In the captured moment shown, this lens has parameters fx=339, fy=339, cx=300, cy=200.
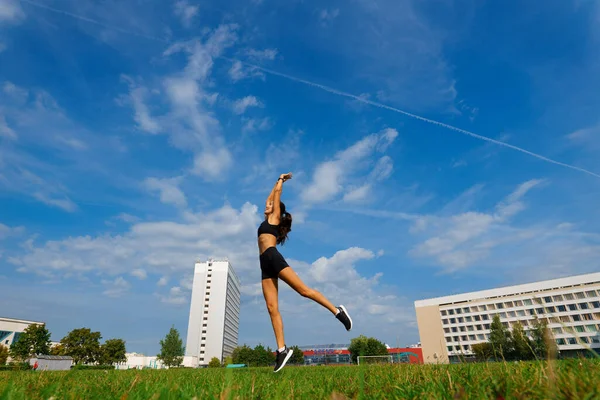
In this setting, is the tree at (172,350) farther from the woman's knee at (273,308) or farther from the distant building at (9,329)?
the woman's knee at (273,308)

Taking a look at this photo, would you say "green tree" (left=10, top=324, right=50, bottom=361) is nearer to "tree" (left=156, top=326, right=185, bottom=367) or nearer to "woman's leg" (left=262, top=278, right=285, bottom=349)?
"tree" (left=156, top=326, right=185, bottom=367)

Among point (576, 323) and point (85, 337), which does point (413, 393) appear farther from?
point (576, 323)


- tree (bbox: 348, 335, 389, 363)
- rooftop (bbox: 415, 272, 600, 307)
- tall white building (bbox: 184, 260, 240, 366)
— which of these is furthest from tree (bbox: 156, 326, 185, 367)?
rooftop (bbox: 415, 272, 600, 307)

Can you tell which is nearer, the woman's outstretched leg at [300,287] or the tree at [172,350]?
the woman's outstretched leg at [300,287]

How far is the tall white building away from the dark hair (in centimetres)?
14010

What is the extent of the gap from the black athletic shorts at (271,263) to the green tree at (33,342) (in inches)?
2228

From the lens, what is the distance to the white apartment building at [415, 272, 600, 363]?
258ft

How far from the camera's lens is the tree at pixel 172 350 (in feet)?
250

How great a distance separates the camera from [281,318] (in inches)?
198

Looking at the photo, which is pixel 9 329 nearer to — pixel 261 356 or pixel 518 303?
pixel 261 356

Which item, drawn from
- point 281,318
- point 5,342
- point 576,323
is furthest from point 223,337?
point 281,318

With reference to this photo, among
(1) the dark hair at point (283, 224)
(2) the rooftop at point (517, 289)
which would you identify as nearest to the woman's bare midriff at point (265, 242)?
(1) the dark hair at point (283, 224)

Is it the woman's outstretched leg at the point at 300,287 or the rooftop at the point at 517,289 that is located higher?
the rooftop at the point at 517,289

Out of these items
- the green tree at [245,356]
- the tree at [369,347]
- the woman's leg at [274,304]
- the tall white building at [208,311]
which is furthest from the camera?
the tall white building at [208,311]
